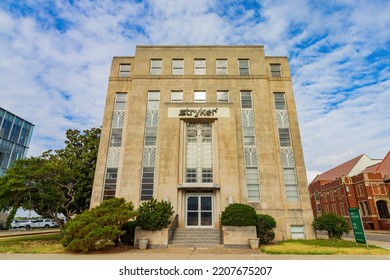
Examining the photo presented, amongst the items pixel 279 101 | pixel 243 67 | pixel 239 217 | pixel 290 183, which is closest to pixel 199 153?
pixel 239 217

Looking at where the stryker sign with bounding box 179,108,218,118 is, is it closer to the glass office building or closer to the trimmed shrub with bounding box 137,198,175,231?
the trimmed shrub with bounding box 137,198,175,231

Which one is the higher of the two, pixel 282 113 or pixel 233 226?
pixel 282 113

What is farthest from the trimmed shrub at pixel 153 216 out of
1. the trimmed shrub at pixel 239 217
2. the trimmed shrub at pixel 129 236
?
the trimmed shrub at pixel 239 217

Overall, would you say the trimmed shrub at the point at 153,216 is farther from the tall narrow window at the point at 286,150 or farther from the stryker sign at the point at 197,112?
the tall narrow window at the point at 286,150

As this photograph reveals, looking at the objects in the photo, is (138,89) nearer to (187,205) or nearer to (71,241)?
(187,205)

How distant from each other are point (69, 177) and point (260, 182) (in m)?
→ 16.1

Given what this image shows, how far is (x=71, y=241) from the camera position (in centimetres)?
1159

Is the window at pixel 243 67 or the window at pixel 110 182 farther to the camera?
the window at pixel 243 67

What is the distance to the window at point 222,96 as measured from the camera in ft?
74.2

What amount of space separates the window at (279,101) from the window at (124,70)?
52.2 ft

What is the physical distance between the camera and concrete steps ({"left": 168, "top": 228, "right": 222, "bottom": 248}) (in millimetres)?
14141

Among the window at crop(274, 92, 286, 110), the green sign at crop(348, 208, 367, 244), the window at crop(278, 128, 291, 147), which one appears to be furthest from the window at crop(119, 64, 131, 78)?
the green sign at crop(348, 208, 367, 244)

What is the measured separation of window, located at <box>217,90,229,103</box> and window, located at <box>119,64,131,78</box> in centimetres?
1009

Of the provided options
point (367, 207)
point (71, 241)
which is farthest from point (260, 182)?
point (367, 207)
